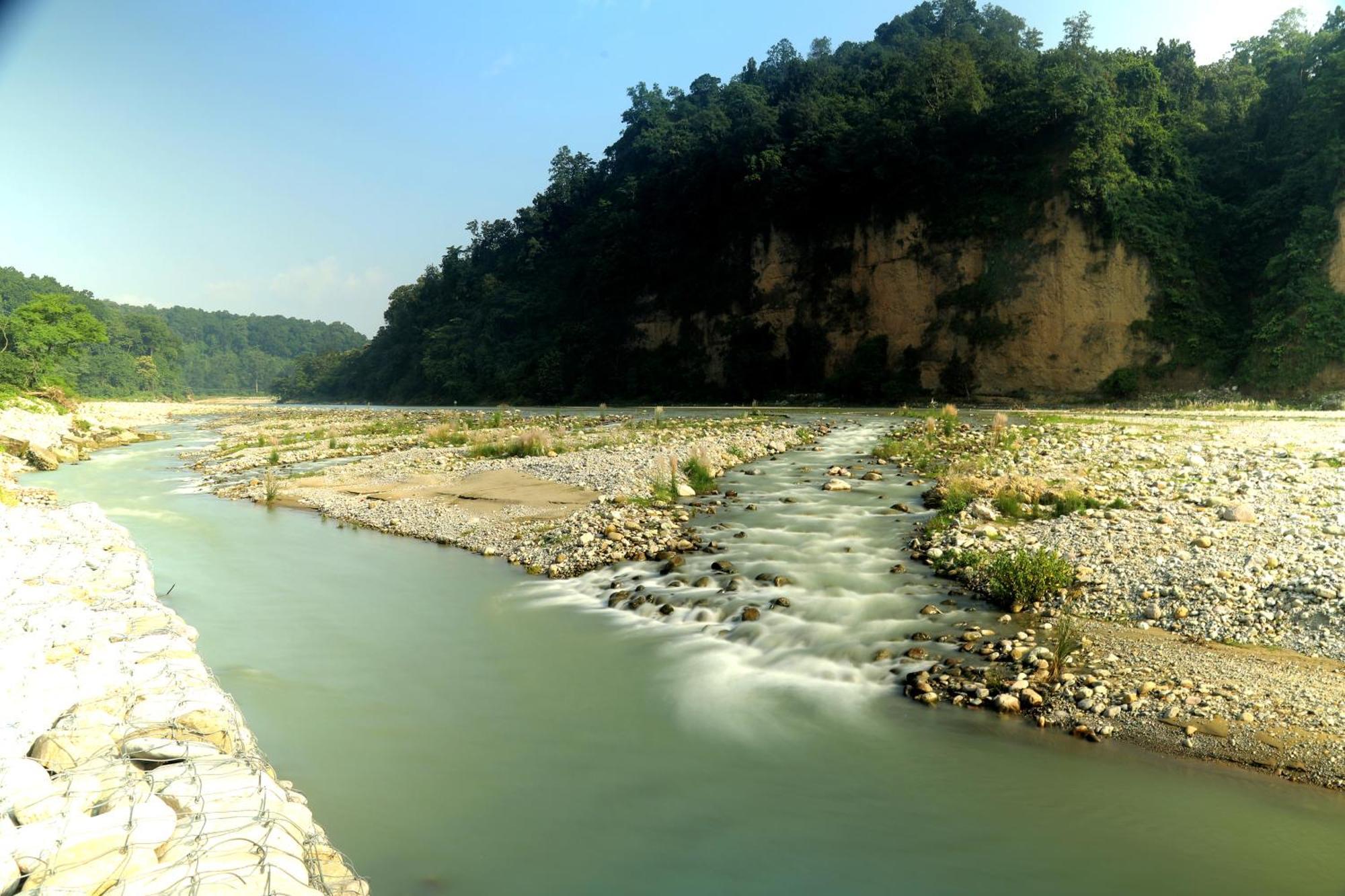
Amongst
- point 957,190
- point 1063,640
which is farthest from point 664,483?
point 957,190

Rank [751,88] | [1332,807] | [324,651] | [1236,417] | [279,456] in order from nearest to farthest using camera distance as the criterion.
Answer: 1. [1332,807]
2. [324,651]
3. [1236,417]
4. [279,456]
5. [751,88]

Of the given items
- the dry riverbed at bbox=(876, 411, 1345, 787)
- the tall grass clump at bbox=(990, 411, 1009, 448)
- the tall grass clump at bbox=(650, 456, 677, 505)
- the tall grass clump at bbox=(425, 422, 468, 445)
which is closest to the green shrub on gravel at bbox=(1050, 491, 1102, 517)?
the dry riverbed at bbox=(876, 411, 1345, 787)

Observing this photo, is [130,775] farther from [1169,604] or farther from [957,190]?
[957,190]

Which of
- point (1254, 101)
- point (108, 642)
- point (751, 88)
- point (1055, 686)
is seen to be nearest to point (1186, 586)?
point (1055, 686)

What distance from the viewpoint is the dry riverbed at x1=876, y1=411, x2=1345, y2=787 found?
6.38 meters

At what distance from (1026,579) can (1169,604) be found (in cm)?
145

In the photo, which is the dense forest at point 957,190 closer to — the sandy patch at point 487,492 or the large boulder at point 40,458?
the sandy patch at point 487,492

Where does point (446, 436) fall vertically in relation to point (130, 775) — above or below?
above

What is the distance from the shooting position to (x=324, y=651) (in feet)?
31.5

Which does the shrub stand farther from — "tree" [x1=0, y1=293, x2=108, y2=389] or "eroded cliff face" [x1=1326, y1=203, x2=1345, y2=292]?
"tree" [x1=0, y1=293, x2=108, y2=389]

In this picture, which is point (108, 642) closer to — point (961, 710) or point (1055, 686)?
point (961, 710)

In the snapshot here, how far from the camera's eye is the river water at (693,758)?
517 centimetres

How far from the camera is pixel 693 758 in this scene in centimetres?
678

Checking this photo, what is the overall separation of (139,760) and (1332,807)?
8.20 meters
